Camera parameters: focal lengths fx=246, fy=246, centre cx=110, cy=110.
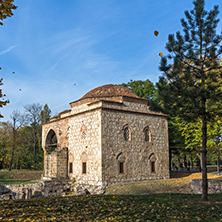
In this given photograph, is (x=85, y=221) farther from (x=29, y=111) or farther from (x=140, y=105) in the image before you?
(x=29, y=111)

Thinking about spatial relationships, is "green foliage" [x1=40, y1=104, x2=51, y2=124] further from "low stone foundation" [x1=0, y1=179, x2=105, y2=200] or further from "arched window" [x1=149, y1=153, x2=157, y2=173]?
"arched window" [x1=149, y1=153, x2=157, y2=173]

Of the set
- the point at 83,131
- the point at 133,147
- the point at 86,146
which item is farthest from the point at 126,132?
the point at 83,131

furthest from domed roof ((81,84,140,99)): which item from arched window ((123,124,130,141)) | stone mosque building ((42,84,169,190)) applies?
arched window ((123,124,130,141))

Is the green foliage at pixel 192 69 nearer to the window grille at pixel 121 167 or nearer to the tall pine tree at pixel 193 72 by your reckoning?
the tall pine tree at pixel 193 72

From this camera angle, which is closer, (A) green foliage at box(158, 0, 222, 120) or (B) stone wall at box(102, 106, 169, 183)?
(A) green foliage at box(158, 0, 222, 120)

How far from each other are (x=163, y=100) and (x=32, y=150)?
3767 cm

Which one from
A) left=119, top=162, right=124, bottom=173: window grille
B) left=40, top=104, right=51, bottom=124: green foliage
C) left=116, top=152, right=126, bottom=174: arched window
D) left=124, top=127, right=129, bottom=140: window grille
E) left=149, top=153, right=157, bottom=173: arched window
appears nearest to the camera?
left=116, top=152, right=126, bottom=174: arched window

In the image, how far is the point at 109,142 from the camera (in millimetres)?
19312

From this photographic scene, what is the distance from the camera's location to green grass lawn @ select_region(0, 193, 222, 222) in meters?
7.37

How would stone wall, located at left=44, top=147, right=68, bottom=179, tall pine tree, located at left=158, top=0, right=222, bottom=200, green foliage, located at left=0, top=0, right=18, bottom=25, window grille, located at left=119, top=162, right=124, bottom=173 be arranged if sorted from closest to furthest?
green foliage, located at left=0, top=0, right=18, bottom=25, tall pine tree, located at left=158, top=0, right=222, bottom=200, window grille, located at left=119, top=162, right=124, bottom=173, stone wall, located at left=44, top=147, right=68, bottom=179

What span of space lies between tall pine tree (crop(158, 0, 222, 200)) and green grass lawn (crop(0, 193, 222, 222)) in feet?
6.04

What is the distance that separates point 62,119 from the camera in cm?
2452

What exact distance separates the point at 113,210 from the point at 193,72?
678 centimetres

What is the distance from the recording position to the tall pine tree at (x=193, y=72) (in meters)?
10.4
